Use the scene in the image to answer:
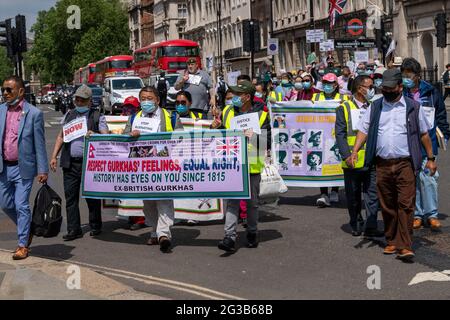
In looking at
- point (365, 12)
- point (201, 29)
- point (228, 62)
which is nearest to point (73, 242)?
point (365, 12)

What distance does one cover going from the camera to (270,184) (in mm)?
10383

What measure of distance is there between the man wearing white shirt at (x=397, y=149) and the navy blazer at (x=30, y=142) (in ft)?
10.8

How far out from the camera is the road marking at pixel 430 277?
25.3 feet

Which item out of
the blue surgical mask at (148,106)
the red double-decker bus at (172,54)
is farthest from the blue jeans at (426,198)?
the red double-decker bus at (172,54)

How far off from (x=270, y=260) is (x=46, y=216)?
7.58ft

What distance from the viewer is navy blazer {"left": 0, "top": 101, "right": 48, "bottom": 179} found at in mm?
8969

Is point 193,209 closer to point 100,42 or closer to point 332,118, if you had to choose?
point 332,118

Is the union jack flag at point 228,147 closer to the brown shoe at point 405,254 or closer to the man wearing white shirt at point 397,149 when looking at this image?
the man wearing white shirt at point 397,149

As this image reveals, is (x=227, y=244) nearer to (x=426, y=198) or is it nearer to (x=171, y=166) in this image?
(x=171, y=166)

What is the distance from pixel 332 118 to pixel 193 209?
9.82 ft

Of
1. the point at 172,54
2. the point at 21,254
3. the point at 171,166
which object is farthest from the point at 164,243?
the point at 172,54

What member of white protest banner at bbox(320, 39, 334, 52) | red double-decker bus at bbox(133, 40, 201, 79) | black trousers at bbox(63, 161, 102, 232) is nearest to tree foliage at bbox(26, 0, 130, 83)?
red double-decker bus at bbox(133, 40, 201, 79)

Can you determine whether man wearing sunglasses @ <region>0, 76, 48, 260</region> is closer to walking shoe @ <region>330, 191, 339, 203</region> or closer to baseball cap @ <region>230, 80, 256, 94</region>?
baseball cap @ <region>230, 80, 256, 94</region>

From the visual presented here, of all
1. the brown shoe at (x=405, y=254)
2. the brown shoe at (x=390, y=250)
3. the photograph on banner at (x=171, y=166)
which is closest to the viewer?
the brown shoe at (x=405, y=254)
